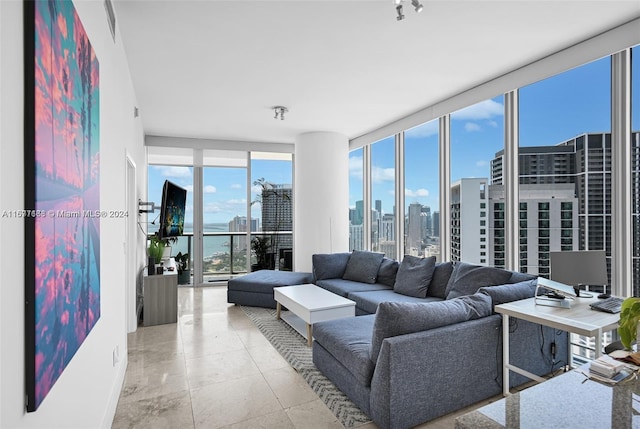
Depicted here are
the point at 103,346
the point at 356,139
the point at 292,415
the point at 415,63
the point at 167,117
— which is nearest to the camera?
the point at 103,346

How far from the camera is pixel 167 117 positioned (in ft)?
17.5

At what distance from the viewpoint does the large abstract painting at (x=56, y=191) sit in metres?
1.01

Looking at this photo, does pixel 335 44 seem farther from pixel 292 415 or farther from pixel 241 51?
pixel 292 415

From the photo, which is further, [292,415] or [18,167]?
[292,415]

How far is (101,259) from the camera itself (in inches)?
82.9

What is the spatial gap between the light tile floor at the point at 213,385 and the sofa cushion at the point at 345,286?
117cm

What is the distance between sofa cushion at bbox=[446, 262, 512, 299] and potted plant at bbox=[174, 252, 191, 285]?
4.85 meters

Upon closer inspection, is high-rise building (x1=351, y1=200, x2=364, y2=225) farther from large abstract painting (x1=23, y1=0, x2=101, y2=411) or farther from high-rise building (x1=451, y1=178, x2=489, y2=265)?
large abstract painting (x1=23, y1=0, x2=101, y2=411)

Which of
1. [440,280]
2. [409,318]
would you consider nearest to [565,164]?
[440,280]

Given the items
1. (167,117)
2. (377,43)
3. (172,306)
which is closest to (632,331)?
(377,43)

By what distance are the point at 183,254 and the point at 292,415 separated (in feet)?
16.5

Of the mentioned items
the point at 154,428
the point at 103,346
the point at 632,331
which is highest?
the point at 632,331

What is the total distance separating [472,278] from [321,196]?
3.26 meters

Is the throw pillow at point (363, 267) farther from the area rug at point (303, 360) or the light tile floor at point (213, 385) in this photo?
the light tile floor at point (213, 385)
